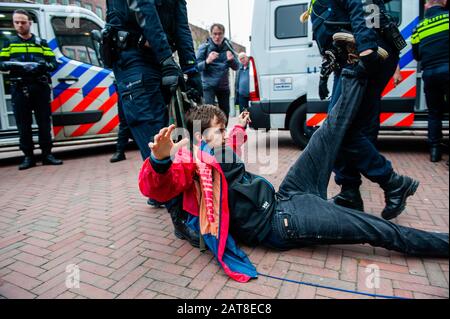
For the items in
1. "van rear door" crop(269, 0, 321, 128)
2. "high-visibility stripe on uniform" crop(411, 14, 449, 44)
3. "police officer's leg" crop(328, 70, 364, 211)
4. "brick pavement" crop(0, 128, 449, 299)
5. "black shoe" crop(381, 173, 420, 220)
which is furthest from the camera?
"van rear door" crop(269, 0, 321, 128)

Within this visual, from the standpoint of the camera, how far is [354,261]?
1.89 m

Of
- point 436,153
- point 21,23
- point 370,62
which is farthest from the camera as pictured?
point 21,23

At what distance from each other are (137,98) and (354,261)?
5.56ft

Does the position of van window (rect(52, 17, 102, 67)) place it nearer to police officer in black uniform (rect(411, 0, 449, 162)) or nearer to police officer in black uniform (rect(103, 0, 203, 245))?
police officer in black uniform (rect(103, 0, 203, 245))

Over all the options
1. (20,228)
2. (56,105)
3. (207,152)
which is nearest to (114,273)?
(207,152)

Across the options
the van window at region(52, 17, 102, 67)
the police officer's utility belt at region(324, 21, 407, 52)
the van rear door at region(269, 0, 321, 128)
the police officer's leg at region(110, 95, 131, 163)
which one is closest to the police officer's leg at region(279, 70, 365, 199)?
the police officer's utility belt at region(324, 21, 407, 52)

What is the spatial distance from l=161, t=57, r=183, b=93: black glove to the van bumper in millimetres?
3263

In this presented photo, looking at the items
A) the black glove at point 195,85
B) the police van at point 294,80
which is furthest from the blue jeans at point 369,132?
the police van at point 294,80

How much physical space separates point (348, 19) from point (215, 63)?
3108 millimetres

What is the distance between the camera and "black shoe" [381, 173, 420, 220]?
2.32 metres

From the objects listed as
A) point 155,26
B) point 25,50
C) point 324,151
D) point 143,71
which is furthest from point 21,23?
point 324,151

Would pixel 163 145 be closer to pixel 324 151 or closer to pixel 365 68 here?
pixel 324 151

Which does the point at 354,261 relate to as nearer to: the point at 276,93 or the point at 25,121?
the point at 276,93

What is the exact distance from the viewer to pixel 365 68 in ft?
6.74
